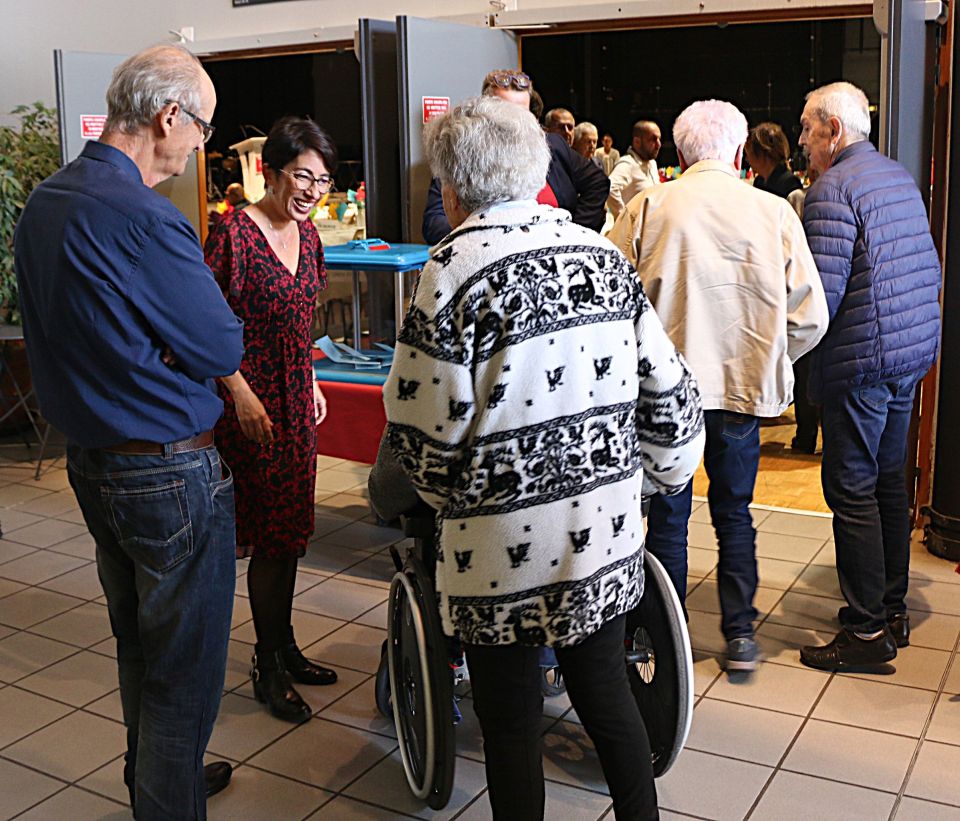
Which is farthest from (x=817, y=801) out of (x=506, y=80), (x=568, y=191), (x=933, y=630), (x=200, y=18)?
(x=200, y=18)

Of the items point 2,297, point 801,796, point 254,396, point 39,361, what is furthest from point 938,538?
point 2,297

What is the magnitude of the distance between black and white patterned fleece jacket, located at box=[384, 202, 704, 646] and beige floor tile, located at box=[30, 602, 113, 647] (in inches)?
82.3

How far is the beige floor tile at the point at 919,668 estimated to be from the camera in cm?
323

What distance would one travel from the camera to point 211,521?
226 centimetres

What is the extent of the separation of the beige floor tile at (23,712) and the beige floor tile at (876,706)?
216 centimetres

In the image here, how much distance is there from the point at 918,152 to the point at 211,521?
294 cm

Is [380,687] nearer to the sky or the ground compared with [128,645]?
nearer to the ground

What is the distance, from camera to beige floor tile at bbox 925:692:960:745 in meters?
2.90

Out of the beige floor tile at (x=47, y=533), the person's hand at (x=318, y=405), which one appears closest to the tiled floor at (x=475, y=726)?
the beige floor tile at (x=47, y=533)

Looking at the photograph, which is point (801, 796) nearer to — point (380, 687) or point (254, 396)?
point (380, 687)

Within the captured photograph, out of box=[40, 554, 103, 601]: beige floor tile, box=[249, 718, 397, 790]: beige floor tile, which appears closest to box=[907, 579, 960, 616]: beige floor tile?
box=[249, 718, 397, 790]: beige floor tile

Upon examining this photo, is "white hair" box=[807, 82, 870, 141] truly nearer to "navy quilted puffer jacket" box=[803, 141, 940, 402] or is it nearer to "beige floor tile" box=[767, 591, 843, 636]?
"navy quilted puffer jacket" box=[803, 141, 940, 402]

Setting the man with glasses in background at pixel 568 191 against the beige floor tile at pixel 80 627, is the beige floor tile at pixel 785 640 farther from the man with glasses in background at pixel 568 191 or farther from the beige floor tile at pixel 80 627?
the beige floor tile at pixel 80 627

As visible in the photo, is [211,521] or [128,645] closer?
[211,521]
